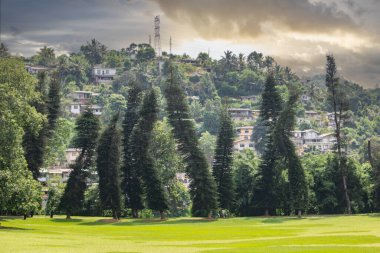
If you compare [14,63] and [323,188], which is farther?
[323,188]

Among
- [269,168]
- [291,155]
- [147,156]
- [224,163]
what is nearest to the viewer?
[291,155]

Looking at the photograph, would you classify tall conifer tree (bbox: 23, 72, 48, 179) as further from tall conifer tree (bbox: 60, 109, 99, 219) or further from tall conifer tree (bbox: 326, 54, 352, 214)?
tall conifer tree (bbox: 326, 54, 352, 214)

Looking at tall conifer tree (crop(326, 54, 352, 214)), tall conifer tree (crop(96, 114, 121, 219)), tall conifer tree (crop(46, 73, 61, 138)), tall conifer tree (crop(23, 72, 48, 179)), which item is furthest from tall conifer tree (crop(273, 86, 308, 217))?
tall conifer tree (crop(23, 72, 48, 179))

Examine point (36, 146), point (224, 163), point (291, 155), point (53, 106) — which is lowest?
point (224, 163)

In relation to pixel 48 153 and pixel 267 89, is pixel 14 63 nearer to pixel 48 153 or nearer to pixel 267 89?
pixel 48 153

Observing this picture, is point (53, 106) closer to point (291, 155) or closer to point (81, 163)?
point (81, 163)

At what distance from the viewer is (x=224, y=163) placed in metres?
100

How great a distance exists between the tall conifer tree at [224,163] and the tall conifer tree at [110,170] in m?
16.7

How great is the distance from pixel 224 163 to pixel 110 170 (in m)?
19.4

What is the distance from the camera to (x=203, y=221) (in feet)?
281

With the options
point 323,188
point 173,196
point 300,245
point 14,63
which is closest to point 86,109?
point 173,196

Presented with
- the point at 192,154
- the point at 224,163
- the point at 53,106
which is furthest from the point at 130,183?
the point at 53,106

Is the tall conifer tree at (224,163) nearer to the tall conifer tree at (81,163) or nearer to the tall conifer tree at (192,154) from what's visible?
the tall conifer tree at (192,154)

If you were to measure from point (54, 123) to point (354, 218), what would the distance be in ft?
149
